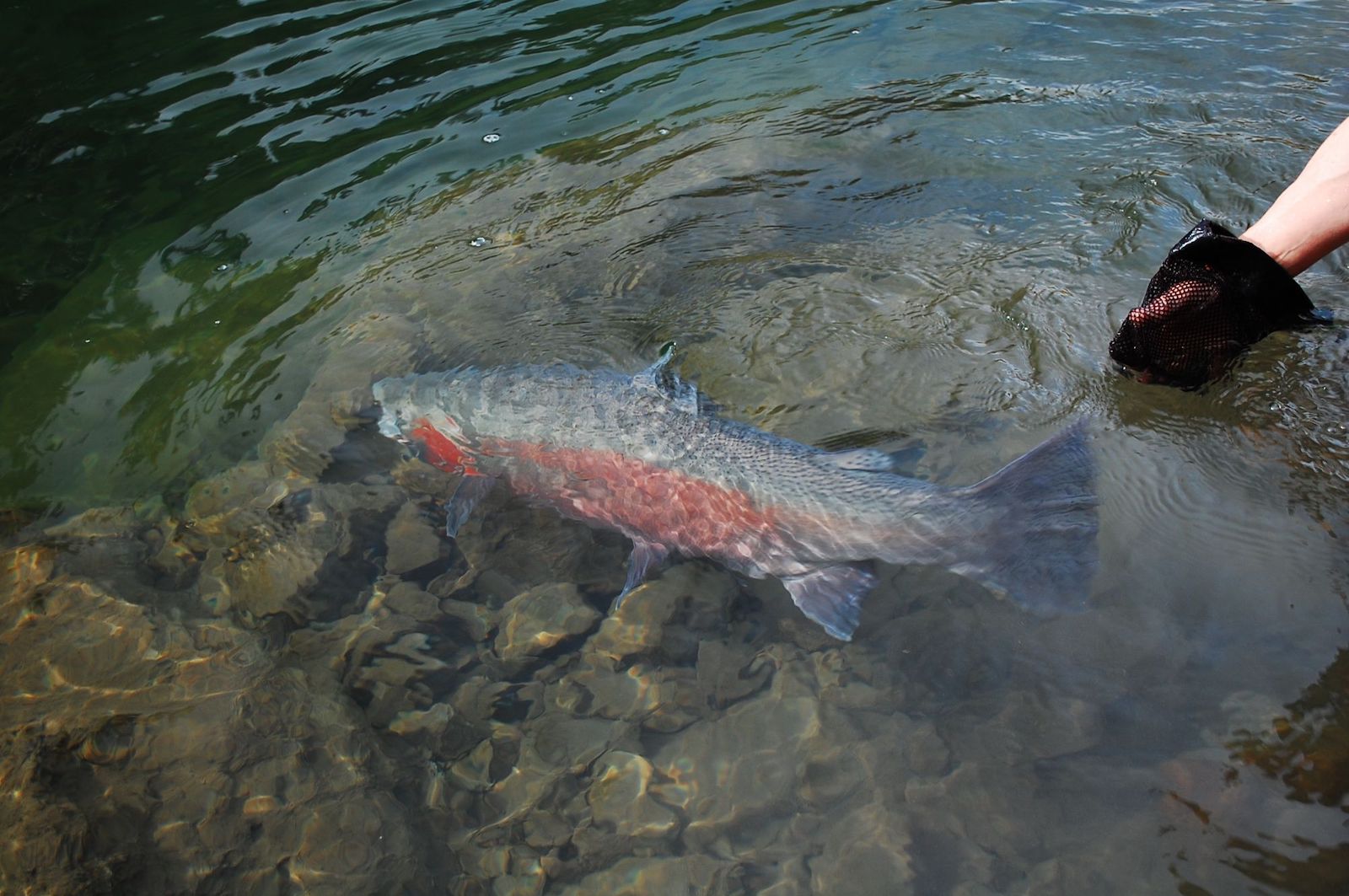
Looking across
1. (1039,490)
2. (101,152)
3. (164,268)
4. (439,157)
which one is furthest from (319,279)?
(1039,490)

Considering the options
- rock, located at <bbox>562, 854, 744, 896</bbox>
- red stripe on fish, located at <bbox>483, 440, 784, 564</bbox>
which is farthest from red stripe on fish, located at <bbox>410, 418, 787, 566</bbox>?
rock, located at <bbox>562, 854, 744, 896</bbox>

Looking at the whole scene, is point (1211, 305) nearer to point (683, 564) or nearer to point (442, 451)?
point (683, 564)

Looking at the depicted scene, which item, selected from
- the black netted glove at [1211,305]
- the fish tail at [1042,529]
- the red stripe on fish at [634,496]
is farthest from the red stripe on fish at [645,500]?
the black netted glove at [1211,305]

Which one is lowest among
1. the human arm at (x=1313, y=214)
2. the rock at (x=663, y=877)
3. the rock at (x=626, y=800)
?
the rock at (x=663, y=877)

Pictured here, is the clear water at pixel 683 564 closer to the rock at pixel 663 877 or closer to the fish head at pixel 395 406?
the rock at pixel 663 877

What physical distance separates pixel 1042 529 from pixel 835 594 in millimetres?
825

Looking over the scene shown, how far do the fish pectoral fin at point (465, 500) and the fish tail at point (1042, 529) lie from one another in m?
2.29

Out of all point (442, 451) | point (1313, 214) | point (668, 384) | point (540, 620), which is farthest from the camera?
point (442, 451)

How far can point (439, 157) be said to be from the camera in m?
7.43

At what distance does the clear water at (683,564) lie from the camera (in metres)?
3.09

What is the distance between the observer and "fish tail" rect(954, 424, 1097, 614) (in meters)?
3.30

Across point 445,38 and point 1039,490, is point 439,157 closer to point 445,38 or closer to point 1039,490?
point 445,38

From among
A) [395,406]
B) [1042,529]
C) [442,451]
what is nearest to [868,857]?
[1042,529]

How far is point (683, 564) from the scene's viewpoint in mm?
4039
